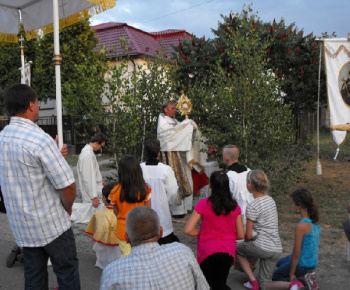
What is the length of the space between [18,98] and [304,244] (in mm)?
2854

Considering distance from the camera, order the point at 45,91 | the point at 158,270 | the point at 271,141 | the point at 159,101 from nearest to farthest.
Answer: the point at 158,270, the point at 271,141, the point at 159,101, the point at 45,91

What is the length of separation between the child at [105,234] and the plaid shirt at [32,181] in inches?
71.0

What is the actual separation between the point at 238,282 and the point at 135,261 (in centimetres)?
270

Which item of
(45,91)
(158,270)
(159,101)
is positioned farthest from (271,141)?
(45,91)

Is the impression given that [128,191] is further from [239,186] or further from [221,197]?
[239,186]

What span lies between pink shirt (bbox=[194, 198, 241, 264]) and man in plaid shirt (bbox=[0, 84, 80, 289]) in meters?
1.22

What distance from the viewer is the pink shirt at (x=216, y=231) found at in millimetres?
3701

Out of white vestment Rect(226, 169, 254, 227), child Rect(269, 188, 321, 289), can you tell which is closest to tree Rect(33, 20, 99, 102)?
white vestment Rect(226, 169, 254, 227)

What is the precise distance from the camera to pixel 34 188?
9.59 feet

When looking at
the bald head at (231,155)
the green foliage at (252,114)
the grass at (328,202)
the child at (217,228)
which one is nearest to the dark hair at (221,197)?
the child at (217,228)

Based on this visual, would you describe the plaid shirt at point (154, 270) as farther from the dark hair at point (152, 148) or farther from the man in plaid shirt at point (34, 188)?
the dark hair at point (152, 148)

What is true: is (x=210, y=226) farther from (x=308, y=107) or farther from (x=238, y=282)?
(x=308, y=107)

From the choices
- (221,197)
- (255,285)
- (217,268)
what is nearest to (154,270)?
(221,197)

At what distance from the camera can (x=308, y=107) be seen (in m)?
14.1
